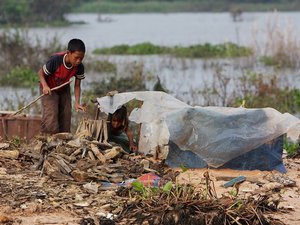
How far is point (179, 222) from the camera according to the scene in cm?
564

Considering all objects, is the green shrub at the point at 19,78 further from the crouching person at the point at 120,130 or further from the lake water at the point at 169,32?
the lake water at the point at 169,32

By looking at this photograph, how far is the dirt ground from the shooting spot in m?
5.94

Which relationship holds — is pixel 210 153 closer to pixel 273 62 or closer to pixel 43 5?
pixel 273 62

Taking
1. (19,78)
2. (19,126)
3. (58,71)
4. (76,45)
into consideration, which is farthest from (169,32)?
(76,45)

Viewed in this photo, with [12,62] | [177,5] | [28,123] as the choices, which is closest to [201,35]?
[12,62]

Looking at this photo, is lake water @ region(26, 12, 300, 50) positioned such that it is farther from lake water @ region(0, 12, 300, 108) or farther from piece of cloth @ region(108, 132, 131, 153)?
piece of cloth @ region(108, 132, 131, 153)

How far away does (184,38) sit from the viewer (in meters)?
34.4

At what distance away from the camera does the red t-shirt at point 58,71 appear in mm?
7895

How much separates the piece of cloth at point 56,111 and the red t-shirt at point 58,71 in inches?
5.8

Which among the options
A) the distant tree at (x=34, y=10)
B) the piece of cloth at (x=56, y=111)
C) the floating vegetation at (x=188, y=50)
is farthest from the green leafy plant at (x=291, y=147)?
the distant tree at (x=34, y=10)

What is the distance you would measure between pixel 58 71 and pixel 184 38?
26664mm

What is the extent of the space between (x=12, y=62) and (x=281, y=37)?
6.67m

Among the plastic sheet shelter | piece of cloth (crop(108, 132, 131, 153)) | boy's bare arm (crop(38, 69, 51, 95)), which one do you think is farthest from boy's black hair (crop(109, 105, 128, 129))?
boy's bare arm (crop(38, 69, 51, 95))

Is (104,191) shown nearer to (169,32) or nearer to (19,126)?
(19,126)
